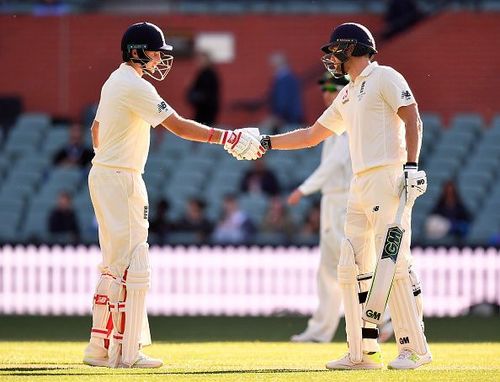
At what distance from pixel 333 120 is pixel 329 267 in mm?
3561

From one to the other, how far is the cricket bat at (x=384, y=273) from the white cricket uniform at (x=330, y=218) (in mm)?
3880

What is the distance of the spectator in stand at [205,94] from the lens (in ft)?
76.0

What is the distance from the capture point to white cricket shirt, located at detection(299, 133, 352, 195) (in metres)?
→ 14.0

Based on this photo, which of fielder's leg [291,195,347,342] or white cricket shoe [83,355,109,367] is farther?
fielder's leg [291,195,347,342]

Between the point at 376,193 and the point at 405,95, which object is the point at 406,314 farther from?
the point at 405,95

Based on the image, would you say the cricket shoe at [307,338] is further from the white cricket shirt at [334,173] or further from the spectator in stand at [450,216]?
the spectator in stand at [450,216]

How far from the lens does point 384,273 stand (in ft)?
32.8

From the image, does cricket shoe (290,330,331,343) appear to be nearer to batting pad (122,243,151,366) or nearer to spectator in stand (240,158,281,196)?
batting pad (122,243,151,366)

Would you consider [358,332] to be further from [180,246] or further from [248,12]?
[248,12]

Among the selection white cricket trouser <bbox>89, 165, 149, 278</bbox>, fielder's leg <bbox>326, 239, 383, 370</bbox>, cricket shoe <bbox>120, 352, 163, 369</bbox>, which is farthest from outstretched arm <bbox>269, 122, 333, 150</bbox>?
cricket shoe <bbox>120, 352, 163, 369</bbox>

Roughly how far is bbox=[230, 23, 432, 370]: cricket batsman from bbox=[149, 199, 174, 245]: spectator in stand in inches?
364

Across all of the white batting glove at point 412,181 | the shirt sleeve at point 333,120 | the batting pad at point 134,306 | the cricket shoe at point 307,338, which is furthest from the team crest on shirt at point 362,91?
the cricket shoe at point 307,338

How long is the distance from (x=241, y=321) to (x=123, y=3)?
31.6ft

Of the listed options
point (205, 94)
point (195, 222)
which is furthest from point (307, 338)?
point (205, 94)
